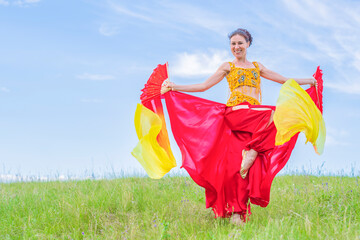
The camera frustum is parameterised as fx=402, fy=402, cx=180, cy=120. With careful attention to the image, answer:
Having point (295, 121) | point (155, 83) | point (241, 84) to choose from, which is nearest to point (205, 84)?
point (241, 84)

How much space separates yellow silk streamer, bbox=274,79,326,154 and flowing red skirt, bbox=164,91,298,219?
0.46 meters

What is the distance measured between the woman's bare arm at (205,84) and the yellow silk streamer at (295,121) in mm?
948

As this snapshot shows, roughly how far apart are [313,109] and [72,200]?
149 inches

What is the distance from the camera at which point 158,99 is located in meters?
5.27

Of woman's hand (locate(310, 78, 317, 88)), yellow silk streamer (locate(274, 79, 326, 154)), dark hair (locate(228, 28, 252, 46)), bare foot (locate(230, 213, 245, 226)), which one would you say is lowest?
bare foot (locate(230, 213, 245, 226))

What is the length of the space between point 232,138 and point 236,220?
3.37 ft

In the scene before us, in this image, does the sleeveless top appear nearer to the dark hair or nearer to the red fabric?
the red fabric

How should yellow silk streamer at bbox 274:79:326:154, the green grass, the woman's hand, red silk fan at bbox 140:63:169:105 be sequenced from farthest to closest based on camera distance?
the woman's hand, red silk fan at bbox 140:63:169:105, the green grass, yellow silk streamer at bbox 274:79:326:154

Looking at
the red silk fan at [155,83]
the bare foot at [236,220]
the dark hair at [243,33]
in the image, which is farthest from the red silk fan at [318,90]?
the red silk fan at [155,83]

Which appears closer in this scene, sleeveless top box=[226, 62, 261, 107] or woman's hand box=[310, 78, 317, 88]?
sleeveless top box=[226, 62, 261, 107]

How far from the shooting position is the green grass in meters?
4.89

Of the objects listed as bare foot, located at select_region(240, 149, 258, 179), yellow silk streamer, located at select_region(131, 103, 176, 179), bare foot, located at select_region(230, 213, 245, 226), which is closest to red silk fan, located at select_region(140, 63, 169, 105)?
yellow silk streamer, located at select_region(131, 103, 176, 179)

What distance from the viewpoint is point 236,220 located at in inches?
198

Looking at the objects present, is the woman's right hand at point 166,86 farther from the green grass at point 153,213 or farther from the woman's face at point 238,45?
the green grass at point 153,213
